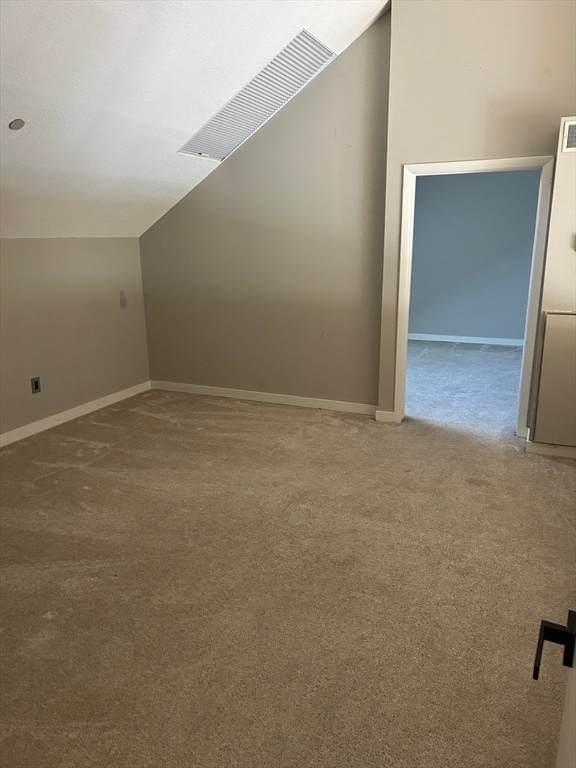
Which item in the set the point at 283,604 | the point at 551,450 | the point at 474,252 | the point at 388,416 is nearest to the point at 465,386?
the point at 388,416

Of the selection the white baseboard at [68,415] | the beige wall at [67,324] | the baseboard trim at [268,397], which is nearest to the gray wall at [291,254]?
the baseboard trim at [268,397]

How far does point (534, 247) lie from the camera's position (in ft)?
11.3

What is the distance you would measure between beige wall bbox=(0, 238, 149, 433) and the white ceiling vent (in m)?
1.19

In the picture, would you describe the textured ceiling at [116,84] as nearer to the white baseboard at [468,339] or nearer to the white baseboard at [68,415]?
the white baseboard at [68,415]

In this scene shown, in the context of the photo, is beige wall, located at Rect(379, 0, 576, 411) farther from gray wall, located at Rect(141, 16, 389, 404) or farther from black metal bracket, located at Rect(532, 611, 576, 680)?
Result: black metal bracket, located at Rect(532, 611, 576, 680)

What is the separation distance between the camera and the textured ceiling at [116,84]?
2.36 m

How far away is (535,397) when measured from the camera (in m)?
3.42

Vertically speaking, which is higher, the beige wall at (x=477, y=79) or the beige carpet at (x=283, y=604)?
the beige wall at (x=477, y=79)

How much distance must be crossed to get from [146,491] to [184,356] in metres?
2.02

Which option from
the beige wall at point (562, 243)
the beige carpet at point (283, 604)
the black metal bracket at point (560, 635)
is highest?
the beige wall at point (562, 243)

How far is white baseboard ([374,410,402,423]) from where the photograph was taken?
407 centimetres

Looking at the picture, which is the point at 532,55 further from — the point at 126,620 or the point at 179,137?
the point at 126,620

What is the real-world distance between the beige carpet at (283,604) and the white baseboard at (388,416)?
472mm

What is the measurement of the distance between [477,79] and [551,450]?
2.33 metres
